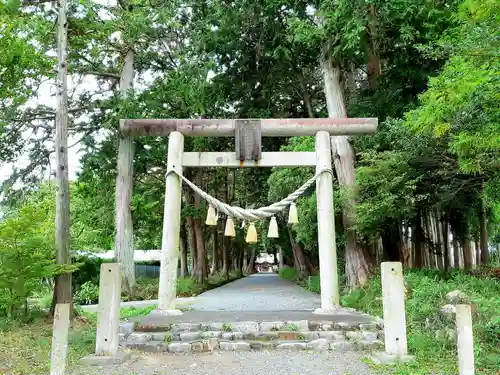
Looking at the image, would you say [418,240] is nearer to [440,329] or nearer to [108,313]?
[440,329]

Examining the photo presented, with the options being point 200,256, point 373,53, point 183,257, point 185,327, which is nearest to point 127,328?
point 185,327

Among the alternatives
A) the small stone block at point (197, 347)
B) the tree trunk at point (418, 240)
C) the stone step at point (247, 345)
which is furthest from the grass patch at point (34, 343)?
the tree trunk at point (418, 240)

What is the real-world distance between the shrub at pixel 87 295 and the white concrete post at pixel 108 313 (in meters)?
9.62

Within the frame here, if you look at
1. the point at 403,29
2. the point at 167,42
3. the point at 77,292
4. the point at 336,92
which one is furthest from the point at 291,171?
the point at 77,292

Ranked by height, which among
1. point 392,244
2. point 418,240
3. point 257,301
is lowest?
point 257,301

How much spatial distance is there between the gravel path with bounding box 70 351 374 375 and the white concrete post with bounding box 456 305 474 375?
1.12m

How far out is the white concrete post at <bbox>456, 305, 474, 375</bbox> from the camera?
493 cm

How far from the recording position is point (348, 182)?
13.2 metres

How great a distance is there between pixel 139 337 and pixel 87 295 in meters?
9.43

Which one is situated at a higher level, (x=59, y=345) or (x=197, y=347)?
(x=59, y=345)

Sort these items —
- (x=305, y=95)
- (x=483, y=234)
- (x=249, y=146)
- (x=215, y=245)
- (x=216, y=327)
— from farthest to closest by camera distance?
(x=215, y=245) < (x=305, y=95) < (x=483, y=234) < (x=249, y=146) < (x=216, y=327)

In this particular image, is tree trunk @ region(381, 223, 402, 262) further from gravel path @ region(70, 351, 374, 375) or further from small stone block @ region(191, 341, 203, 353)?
small stone block @ region(191, 341, 203, 353)

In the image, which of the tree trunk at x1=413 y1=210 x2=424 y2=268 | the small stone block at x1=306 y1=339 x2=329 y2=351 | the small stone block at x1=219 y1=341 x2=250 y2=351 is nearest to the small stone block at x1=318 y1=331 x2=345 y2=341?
the small stone block at x1=306 y1=339 x2=329 y2=351

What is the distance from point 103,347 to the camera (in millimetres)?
6348
